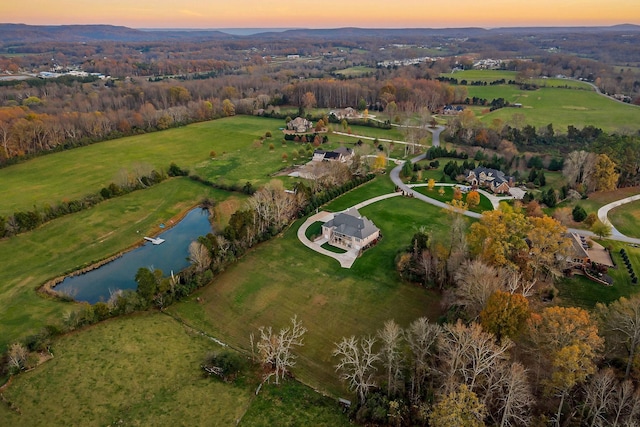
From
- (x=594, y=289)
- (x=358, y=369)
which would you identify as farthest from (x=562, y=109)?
(x=358, y=369)

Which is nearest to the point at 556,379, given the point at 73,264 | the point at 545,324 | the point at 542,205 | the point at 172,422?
the point at 545,324

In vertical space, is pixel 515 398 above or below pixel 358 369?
above

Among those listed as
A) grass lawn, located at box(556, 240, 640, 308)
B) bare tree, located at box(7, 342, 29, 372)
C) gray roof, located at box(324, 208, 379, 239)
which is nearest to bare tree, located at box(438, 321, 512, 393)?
grass lawn, located at box(556, 240, 640, 308)

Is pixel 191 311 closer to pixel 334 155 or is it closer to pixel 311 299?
pixel 311 299

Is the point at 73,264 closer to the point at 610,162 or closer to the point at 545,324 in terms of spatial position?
the point at 545,324

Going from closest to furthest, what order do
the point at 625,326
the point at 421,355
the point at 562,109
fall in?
the point at 625,326 → the point at 421,355 → the point at 562,109

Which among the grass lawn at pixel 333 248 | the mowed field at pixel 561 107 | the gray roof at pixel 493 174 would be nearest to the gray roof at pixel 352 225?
the grass lawn at pixel 333 248

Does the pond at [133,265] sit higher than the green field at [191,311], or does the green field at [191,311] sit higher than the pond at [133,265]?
the green field at [191,311]

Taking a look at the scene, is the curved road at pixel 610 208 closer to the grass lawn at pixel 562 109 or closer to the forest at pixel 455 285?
the forest at pixel 455 285
